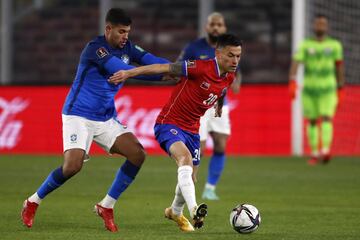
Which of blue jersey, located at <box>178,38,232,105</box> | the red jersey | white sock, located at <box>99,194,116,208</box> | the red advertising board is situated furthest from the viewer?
the red advertising board

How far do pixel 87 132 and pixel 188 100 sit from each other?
0.98 metres

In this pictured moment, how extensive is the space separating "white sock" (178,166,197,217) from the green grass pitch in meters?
0.31

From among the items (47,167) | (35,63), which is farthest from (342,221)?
(35,63)

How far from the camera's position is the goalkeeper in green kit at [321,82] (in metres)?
18.0

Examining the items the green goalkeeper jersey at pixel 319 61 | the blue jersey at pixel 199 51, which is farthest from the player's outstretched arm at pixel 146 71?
the green goalkeeper jersey at pixel 319 61

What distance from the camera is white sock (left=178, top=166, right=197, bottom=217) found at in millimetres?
8539

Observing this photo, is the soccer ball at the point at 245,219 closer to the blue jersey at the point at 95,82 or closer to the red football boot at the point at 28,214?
the blue jersey at the point at 95,82

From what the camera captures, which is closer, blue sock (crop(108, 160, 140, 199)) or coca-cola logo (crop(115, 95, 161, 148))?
blue sock (crop(108, 160, 140, 199))

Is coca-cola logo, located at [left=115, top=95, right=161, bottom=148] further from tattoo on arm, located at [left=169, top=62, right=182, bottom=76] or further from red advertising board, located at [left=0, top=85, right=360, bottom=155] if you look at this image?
tattoo on arm, located at [left=169, top=62, right=182, bottom=76]

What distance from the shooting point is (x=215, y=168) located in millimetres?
12789

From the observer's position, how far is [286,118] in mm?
19828

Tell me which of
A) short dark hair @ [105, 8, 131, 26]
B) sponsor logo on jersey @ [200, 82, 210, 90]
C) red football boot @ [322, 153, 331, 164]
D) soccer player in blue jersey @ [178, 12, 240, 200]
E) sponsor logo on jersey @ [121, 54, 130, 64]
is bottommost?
red football boot @ [322, 153, 331, 164]

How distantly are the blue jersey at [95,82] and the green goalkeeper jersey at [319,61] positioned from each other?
876cm

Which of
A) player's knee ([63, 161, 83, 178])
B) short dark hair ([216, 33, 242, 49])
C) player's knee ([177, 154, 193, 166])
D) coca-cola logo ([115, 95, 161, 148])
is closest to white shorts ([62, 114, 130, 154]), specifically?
player's knee ([63, 161, 83, 178])
